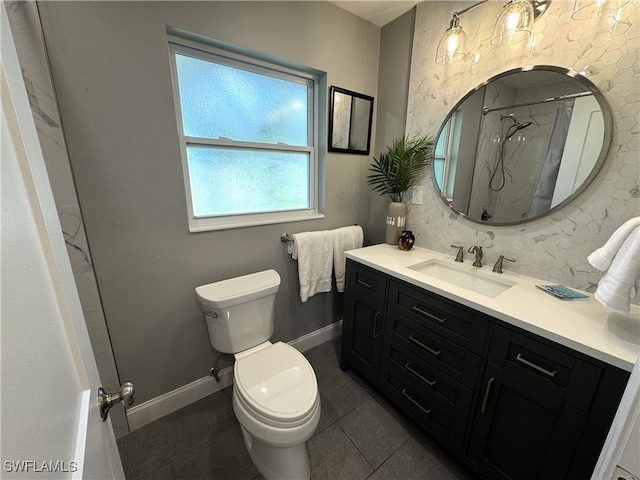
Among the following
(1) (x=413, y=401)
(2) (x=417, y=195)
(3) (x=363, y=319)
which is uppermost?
(2) (x=417, y=195)

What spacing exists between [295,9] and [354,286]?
1658 mm

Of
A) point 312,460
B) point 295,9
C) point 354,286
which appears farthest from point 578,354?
point 295,9

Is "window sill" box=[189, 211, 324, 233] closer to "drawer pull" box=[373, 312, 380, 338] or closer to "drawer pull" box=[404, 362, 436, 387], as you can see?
"drawer pull" box=[373, 312, 380, 338]

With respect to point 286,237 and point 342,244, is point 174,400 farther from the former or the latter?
point 342,244

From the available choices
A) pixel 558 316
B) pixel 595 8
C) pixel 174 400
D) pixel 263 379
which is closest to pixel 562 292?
pixel 558 316

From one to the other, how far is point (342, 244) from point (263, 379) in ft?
3.37

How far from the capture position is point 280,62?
4.97 ft

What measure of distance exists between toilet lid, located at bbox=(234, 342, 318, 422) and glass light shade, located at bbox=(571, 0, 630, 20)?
1922 millimetres

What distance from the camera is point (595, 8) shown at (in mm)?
1029

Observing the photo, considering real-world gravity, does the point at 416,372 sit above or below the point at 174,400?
above

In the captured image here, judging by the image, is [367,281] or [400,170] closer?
[367,281]

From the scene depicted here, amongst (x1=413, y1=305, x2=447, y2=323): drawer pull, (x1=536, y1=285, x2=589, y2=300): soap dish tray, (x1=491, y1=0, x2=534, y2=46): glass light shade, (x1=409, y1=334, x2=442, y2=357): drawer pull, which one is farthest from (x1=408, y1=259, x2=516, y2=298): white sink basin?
(x1=491, y1=0, x2=534, y2=46): glass light shade

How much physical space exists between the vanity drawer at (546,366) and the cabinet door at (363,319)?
587 millimetres

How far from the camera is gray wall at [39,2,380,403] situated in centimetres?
105
